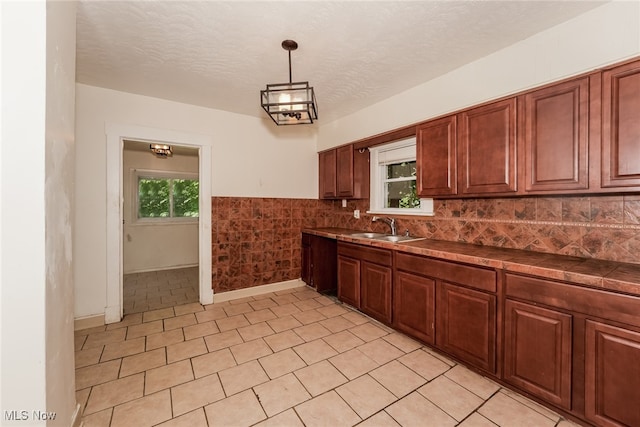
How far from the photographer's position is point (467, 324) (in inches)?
77.0

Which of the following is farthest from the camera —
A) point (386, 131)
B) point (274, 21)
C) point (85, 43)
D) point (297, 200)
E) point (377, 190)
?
point (297, 200)

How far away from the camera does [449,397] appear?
67.2 inches

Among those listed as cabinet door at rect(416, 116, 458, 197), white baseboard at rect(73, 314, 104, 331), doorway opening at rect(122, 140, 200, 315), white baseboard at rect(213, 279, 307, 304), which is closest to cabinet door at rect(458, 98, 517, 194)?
cabinet door at rect(416, 116, 458, 197)

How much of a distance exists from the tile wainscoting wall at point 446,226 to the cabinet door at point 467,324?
2.28ft

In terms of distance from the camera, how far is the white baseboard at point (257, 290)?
136 inches

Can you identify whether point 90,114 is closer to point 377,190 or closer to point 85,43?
point 85,43

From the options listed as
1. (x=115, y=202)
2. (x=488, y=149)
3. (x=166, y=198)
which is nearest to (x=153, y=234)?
(x=166, y=198)

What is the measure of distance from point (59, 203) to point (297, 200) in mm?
3013

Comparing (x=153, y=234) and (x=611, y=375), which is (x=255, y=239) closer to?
(x=153, y=234)

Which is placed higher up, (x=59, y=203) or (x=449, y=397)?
(x=59, y=203)

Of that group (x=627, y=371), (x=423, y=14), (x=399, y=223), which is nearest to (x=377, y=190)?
(x=399, y=223)

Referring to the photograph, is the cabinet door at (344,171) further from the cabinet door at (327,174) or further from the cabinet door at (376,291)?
the cabinet door at (376,291)

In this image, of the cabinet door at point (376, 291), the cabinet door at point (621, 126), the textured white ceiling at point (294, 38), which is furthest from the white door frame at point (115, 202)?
the cabinet door at point (621, 126)

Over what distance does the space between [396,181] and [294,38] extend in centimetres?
211
